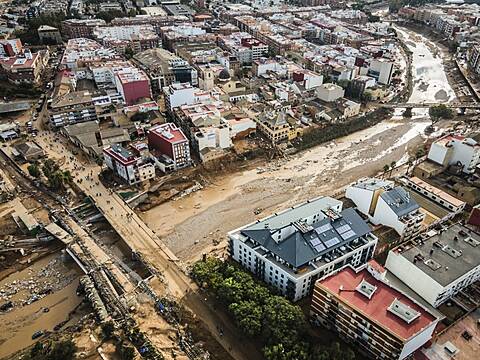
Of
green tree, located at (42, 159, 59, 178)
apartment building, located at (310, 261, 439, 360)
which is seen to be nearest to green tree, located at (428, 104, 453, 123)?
apartment building, located at (310, 261, 439, 360)

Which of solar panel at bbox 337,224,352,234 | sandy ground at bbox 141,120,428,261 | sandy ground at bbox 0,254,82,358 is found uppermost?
solar panel at bbox 337,224,352,234

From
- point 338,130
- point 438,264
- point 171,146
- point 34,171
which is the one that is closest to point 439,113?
point 338,130

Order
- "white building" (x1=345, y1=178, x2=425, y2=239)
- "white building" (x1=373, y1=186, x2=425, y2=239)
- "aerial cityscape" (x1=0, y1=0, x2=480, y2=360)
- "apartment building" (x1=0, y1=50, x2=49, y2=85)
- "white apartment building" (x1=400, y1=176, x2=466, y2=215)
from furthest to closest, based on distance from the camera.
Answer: "apartment building" (x1=0, y1=50, x2=49, y2=85), "white apartment building" (x1=400, y1=176, x2=466, y2=215), "white building" (x1=345, y1=178, x2=425, y2=239), "white building" (x1=373, y1=186, x2=425, y2=239), "aerial cityscape" (x1=0, y1=0, x2=480, y2=360)

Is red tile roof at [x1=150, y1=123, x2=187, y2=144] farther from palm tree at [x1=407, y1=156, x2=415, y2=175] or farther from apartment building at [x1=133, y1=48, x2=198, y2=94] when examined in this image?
palm tree at [x1=407, y1=156, x2=415, y2=175]

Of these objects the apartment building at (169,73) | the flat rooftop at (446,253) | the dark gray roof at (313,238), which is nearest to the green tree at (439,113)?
the flat rooftop at (446,253)

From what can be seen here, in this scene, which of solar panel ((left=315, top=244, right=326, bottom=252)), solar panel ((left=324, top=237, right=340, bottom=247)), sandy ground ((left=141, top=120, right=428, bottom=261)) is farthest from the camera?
sandy ground ((left=141, top=120, right=428, bottom=261))

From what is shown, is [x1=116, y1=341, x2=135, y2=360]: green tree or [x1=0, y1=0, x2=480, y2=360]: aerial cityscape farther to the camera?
[x1=0, y1=0, x2=480, y2=360]: aerial cityscape
